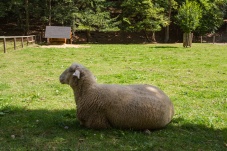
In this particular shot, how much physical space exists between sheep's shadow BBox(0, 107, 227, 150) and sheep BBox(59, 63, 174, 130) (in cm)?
17

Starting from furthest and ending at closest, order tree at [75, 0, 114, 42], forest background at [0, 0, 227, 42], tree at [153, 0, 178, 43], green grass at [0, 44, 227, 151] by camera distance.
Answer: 1. tree at [153, 0, 178, 43]
2. forest background at [0, 0, 227, 42]
3. tree at [75, 0, 114, 42]
4. green grass at [0, 44, 227, 151]

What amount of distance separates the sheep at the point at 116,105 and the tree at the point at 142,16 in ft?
91.7

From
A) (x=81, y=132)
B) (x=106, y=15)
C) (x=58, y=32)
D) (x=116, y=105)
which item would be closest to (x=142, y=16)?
(x=106, y=15)

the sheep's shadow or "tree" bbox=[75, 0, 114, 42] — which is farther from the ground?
"tree" bbox=[75, 0, 114, 42]

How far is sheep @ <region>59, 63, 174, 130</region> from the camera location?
221 inches

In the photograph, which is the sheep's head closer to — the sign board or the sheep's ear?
the sheep's ear

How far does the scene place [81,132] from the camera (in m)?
5.47

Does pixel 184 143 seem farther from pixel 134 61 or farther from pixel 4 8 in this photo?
pixel 4 8

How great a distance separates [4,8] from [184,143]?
34.0 meters

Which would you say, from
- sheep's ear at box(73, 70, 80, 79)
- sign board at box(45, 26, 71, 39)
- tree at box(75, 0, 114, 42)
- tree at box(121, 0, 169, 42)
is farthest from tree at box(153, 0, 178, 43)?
sheep's ear at box(73, 70, 80, 79)

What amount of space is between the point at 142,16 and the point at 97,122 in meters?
29.6

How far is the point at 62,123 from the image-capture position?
596 centimetres

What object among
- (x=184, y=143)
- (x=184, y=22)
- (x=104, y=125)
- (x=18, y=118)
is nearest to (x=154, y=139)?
(x=184, y=143)

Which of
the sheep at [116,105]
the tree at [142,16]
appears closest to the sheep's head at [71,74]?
the sheep at [116,105]
